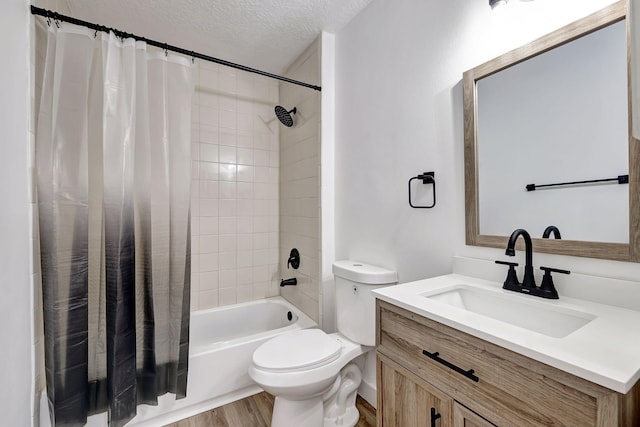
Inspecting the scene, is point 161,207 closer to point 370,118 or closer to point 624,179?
point 370,118

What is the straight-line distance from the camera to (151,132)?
1.44 m

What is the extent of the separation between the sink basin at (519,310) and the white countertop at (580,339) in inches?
0.7

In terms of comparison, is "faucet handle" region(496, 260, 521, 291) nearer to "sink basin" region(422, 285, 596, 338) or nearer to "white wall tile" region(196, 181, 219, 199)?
"sink basin" region(422, 285, 596, 338)

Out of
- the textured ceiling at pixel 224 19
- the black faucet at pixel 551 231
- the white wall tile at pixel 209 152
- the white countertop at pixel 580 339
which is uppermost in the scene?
the textured ceiling at pixel 224 19

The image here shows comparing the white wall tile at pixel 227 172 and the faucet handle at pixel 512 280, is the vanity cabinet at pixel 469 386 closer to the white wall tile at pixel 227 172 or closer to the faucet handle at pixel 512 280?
the faucet handle at pixel 512 280

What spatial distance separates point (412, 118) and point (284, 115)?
1.18 meters

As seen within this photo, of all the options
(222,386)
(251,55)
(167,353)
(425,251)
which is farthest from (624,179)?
(251,55)

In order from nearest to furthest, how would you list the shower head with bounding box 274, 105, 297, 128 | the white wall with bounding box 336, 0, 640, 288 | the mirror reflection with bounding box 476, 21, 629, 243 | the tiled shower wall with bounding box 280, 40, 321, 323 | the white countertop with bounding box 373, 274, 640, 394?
the white countertop with bounding box 373, 274, 640, 394 → the mirror reflection with bounding box 476, 21, 629, 243 → the white wall with bounding box 336, 0, 640, 288 → the tiled shower wall with bounding box 280, 40, 321, 323 → the shower head with bounding box 274, 105, 297, 128

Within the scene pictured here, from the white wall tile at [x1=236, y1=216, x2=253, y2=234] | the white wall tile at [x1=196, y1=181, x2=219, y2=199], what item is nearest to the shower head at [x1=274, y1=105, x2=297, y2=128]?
the white wall tile at [x1=196, y1=181, x2=219, y2=199]

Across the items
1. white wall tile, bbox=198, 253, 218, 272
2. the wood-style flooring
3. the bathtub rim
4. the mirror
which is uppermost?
the mirror

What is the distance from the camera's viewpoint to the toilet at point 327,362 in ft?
4.31

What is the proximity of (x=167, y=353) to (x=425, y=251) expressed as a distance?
1432 millimetres

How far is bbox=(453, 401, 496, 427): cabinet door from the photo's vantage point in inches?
28.7

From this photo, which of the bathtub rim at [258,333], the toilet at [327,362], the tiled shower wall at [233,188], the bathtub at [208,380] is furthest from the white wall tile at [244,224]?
the toilet at [327,362]
